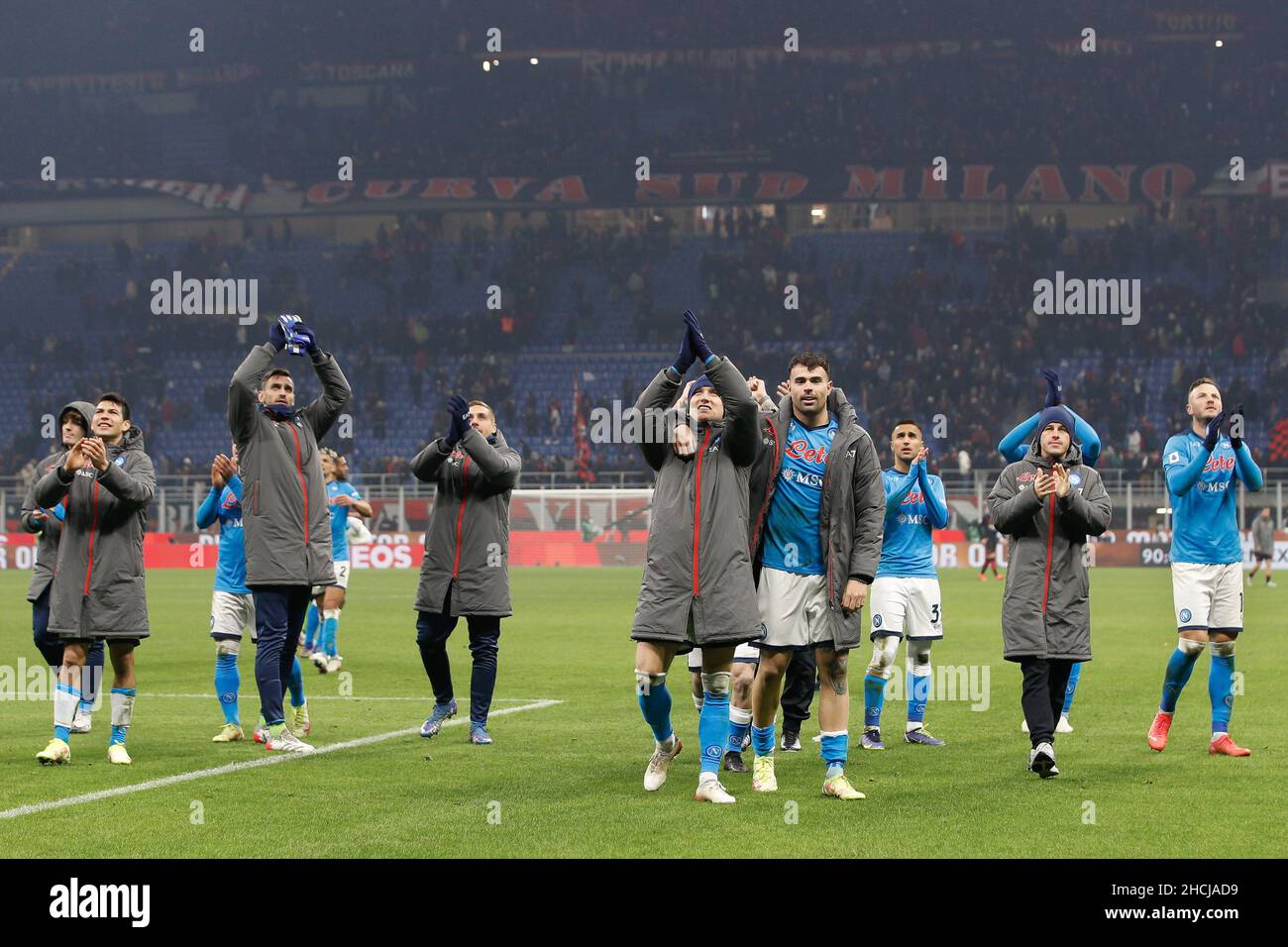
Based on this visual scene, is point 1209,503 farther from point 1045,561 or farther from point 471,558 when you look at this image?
point 471,558

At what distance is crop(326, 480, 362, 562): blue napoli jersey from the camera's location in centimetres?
1794

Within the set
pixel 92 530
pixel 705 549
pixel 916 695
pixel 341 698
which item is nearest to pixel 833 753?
pixel 705 549

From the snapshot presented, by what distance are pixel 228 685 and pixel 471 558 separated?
1.92m

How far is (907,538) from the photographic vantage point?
12.1 m

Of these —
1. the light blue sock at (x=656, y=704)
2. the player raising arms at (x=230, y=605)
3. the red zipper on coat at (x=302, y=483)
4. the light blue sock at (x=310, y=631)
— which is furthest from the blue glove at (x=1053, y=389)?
the light blue sock at (x=310, y=631)

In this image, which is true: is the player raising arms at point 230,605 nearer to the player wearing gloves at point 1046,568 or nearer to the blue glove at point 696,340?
the blue glove at point 696,340

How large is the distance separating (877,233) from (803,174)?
3445 millimetres

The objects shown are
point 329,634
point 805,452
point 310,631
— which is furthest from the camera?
point 310,631

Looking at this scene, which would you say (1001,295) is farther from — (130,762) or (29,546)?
(130,762)

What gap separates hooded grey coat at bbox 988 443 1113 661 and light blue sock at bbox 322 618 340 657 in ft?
30.4

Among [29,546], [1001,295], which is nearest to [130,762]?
[29,546]

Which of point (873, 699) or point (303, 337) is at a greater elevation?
point (303, 337)

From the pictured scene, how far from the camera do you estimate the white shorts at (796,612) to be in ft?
29.1
